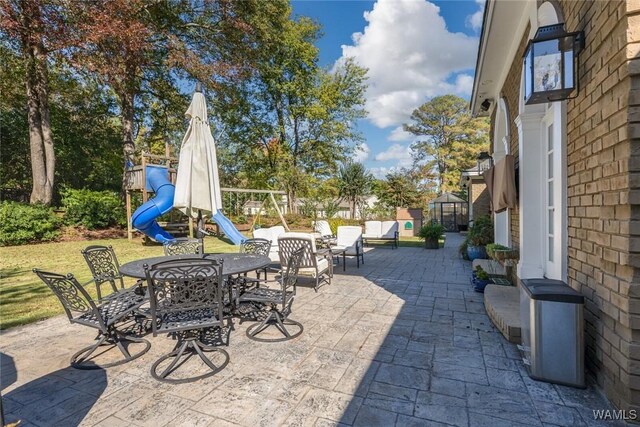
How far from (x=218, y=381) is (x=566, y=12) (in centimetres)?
439

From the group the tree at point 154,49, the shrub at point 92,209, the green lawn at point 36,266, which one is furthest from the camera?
the shrub at point 92,209

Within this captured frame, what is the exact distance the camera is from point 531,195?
4.08 m

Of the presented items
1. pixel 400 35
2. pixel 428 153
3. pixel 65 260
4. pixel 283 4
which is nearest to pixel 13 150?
pixel 65 260

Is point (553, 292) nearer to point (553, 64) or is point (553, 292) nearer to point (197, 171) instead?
point (553, 64)

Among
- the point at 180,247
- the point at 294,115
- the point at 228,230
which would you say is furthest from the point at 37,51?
the point at 294,115

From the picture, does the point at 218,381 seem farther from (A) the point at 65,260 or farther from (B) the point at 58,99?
(B) the point at 58,99

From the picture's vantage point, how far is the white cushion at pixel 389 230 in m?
11.2

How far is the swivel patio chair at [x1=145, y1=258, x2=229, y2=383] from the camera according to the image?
2596 mm

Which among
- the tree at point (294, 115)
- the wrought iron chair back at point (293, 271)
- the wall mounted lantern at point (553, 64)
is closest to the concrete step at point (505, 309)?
the wall mounted lantern at point (553, 64)

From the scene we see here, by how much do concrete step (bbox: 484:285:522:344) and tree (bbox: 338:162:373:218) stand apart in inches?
726

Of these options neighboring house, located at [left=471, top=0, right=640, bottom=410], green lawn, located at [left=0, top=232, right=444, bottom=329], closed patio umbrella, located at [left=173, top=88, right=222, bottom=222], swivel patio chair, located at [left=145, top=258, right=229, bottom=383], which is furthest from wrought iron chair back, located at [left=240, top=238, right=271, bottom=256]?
neighboring house, located at [left=471, top=0, right=640, bottom=410]

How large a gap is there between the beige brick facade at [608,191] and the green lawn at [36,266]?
6011 mm

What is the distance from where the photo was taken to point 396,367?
2736mm

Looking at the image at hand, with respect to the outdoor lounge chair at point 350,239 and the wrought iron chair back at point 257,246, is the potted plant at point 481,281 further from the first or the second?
the wrought iron chair back at point 257,246
